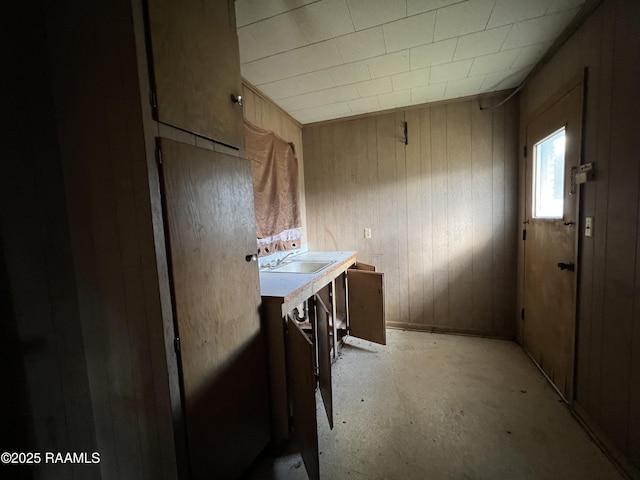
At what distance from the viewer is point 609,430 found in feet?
4.33

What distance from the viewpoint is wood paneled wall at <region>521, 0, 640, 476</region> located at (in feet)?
3.78

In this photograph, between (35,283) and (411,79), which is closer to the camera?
(35,283)

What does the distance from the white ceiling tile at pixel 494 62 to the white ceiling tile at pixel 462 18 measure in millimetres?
390

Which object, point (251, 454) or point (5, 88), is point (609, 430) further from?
point (5, 88)

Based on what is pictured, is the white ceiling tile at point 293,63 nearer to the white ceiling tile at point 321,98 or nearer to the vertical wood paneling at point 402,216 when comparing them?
the white ceiling tile at point 321,98

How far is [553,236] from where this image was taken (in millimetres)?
1806

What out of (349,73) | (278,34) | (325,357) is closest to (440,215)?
(349,73)

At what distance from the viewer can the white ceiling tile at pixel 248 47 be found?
5.01 ft

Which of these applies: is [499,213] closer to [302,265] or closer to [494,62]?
[494,62]

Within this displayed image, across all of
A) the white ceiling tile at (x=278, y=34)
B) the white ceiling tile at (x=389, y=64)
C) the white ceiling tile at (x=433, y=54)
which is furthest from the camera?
the white ceiling tile at (x=389, y=64)

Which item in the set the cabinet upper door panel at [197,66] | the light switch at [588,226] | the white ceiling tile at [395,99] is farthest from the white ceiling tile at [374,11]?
the light switch at [588,226]

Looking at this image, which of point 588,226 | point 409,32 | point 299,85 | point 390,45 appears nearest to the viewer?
point 588,226

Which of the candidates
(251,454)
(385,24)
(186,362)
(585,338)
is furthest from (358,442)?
(385,24)

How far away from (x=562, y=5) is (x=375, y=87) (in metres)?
1.16
